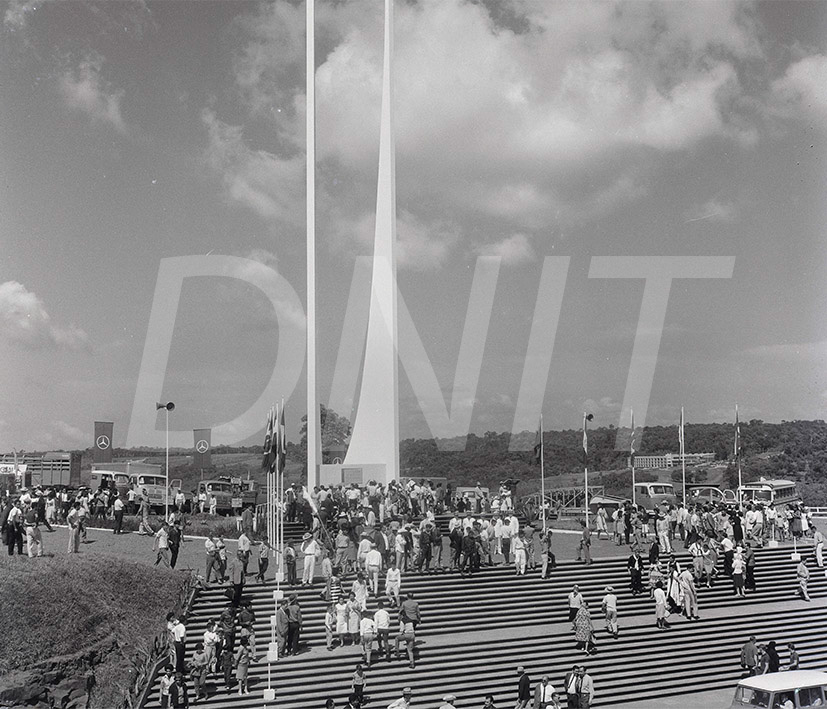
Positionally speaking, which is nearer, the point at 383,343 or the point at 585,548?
the point at 585,548

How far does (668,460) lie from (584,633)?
1492 inches

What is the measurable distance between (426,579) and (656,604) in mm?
4908

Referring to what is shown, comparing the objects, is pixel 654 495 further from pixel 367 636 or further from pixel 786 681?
pixel 786 681

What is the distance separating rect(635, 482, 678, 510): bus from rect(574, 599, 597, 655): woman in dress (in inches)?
580

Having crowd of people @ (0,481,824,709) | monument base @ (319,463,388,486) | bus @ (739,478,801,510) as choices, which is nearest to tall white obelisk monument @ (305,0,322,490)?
monument base @ (319,463,388,486)

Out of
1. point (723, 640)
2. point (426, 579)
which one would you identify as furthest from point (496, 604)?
point (723, 640)

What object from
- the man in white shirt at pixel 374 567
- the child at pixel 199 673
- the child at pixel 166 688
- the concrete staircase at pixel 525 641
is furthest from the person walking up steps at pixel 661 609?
the child at pixel 166 688

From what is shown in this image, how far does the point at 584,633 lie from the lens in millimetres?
16438

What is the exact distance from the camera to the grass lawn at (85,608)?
16250 mm

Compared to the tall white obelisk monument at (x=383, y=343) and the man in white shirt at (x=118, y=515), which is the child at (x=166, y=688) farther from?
the tall white obelisk monument at (x=383, y=343)

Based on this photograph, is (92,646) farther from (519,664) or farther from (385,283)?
(385,283)

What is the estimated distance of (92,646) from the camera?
16.6 m

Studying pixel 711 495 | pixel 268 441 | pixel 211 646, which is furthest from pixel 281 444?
pixel 711 495

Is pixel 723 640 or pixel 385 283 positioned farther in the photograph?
pixel 385 283
